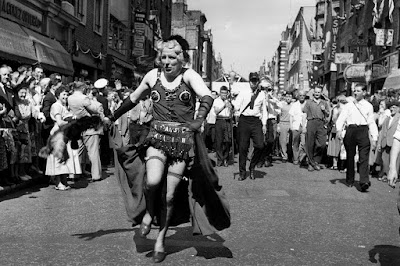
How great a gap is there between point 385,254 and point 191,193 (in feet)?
6.36

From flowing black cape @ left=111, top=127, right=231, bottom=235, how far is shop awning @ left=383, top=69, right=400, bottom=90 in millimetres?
18608

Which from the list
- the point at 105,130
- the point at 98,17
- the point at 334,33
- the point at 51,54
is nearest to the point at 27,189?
the point at 105,130

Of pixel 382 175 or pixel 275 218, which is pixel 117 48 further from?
pixel 275 218

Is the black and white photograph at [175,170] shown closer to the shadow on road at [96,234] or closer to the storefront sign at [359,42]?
the shadow on road at [96,234]

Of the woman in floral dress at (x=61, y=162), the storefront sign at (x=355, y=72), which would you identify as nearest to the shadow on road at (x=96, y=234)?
the woman in floral dress at (x=61, y=162)

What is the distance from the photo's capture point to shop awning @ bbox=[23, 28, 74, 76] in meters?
17.8

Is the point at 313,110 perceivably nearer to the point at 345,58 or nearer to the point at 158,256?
the point at 158,256

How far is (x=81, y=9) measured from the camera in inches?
976

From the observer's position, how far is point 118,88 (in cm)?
1719

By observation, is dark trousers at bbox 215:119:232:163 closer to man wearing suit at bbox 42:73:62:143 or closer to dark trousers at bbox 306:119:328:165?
dark trousers at bbox 306:119:328:165

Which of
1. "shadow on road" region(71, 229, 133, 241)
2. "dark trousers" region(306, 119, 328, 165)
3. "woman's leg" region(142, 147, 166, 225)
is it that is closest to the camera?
"woman's leg" region(142, 147, 166, 225)

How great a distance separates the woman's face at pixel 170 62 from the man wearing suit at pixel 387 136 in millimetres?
8289

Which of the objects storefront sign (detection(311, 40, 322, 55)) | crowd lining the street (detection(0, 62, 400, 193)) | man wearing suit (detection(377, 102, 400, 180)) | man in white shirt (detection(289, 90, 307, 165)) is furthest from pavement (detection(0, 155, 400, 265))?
storefront sign (detection(311, 40, 322, 55))

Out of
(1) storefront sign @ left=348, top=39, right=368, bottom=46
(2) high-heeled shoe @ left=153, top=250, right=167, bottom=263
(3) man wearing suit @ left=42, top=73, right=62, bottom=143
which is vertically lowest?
A: (2) high-heeled shoe @ left=153, top=250, right=167, bottom=263
